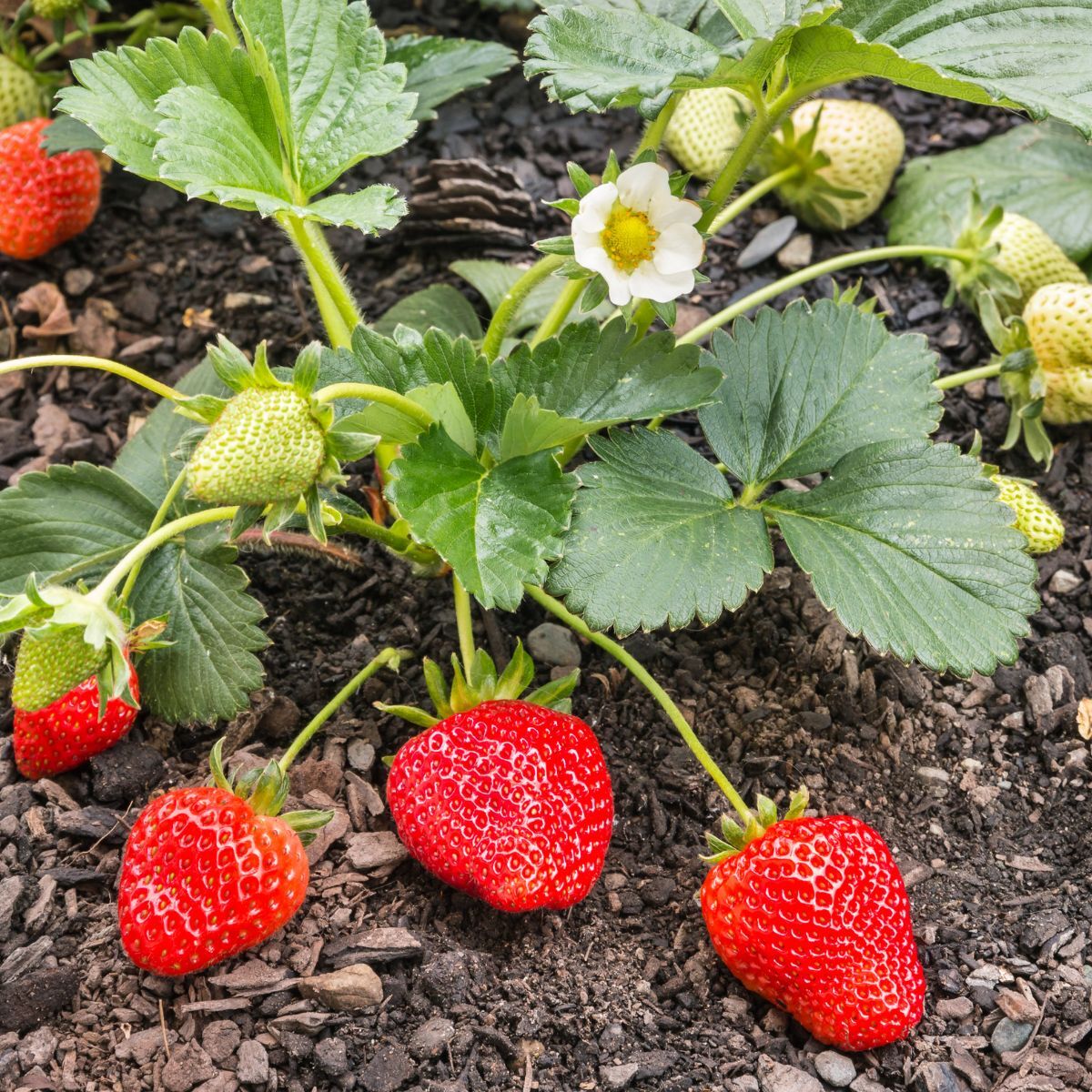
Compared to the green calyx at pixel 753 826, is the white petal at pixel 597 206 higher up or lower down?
higher up

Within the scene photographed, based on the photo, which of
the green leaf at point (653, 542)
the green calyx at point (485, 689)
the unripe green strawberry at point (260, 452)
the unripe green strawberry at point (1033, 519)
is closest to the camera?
the unripe green strawberry at point (260, 452)

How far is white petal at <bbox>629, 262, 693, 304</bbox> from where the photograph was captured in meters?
1.51

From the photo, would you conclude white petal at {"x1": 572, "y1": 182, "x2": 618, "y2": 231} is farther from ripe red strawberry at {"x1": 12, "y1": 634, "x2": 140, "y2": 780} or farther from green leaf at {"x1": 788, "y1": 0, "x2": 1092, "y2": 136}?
ripe red strawberry at {"x1": 12, "y1": 634, "x2": 140, "y2": 780}

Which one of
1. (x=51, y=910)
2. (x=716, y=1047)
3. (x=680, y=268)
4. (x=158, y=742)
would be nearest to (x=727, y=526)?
(x=680, y=268)

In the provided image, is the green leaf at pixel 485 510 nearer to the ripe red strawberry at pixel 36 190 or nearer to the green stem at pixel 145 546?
the green stem at pixel 145 546

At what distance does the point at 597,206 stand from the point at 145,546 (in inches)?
24.9

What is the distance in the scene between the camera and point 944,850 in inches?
64.6

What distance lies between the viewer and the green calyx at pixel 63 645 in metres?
1.23

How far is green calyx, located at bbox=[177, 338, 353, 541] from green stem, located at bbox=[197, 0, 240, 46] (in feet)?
2.22

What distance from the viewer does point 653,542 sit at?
1.48 metres

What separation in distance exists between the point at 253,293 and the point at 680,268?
0.98m

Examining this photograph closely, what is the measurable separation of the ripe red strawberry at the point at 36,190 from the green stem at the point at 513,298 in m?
0.88

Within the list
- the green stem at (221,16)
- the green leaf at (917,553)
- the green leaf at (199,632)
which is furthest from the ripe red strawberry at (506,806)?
the green stem at (221,16)

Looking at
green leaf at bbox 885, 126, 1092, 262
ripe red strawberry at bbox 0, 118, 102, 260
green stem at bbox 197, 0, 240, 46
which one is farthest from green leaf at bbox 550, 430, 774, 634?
ripe red strawberry at bbox 0, 118, 102, 260
